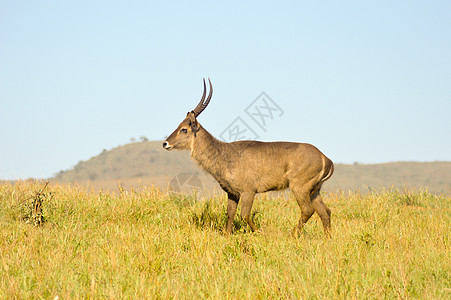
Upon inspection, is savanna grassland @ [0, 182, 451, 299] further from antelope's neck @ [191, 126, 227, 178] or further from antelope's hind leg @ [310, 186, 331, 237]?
antelope's neck @ [191, 126, 227, 178]

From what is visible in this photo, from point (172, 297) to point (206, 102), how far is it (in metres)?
4.99

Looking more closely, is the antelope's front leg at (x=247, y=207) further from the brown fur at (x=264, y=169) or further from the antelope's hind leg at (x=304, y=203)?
the antelope's hind leg at (x=304, y=203)

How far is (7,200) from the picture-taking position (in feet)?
32.0

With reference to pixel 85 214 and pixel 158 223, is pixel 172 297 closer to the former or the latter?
pixel 158 223

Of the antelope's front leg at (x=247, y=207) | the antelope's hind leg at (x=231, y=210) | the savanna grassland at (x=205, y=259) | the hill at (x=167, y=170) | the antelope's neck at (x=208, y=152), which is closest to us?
the savanna grassland at (x=205, y=259)

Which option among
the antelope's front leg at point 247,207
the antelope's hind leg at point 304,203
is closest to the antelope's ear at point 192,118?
the antelope's front leg at point 247,207

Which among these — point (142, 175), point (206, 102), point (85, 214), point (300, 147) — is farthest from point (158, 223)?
point (142, 175)

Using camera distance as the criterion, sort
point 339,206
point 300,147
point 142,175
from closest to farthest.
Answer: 1. point 300,147
2. point 339,206
3. point 142,175

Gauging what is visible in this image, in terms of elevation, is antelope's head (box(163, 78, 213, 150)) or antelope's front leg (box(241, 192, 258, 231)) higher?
antelope's head (box(163, 78, 213, 150))

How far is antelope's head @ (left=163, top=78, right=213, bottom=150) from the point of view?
346 inches

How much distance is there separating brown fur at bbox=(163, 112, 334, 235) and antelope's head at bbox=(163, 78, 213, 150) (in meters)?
0.02

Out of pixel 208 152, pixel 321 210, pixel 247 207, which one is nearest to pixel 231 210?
pixel 247 207

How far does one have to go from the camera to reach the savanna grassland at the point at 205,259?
4574mm

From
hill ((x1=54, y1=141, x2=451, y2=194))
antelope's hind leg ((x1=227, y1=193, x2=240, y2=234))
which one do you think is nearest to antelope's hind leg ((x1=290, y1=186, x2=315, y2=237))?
antelope's hind leg ((x1=227, y1=193, x2=240, y2=234))
